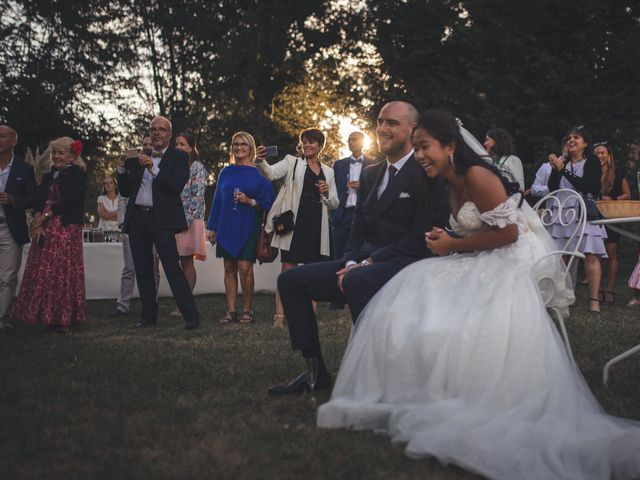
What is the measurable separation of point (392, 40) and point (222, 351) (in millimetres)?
17978

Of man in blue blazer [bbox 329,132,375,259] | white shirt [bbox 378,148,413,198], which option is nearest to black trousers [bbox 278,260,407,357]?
white shirt [bbox 378,148,413,198]

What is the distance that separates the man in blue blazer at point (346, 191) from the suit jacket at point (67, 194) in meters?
3.05

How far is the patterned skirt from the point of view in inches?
298

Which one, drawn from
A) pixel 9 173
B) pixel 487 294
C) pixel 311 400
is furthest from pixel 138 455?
pixel 9 173

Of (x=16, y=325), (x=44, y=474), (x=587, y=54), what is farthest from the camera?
(x=587, y=54)

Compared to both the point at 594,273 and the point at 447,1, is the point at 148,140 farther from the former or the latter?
the point at 447,1

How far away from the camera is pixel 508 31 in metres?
18.0

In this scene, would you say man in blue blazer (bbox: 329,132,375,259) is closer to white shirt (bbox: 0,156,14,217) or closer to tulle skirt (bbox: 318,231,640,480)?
white shirt (bbox: 0,156,14,217)

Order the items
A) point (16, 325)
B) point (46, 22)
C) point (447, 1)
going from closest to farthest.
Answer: point (16, 325) → point (447, 1) → point (46, 22)

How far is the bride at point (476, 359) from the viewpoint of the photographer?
3045 mm

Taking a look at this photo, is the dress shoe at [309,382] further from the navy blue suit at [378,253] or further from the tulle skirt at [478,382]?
the tulle skirt at [478,382]

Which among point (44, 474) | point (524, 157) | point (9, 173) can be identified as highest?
point (524, 157)

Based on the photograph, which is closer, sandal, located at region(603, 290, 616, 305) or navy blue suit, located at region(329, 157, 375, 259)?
navy blue suit, located at region(329, 157, 375, 259)

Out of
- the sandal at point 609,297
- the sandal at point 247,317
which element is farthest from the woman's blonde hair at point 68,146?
the sandal at point 609,297
